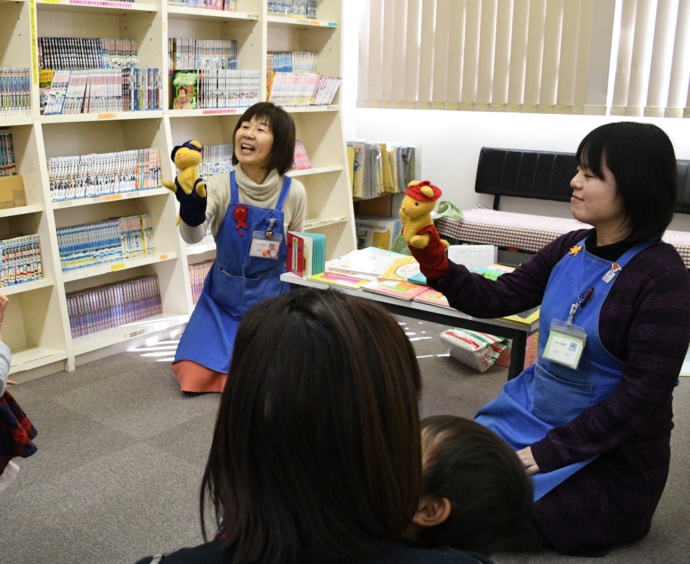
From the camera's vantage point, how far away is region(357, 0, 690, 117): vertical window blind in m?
4.69

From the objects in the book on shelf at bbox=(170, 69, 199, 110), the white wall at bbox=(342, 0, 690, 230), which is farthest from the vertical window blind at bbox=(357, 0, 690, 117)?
the book on shelf at bbox=(170, 69, 199, 110)

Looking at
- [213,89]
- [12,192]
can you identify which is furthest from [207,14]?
[12,192]

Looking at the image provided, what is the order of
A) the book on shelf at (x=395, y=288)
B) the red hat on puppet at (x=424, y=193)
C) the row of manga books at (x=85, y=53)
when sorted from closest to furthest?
the red hat on puppet at (x=424, y=193)
the book on shelf at (x=395, y=288)
the row of manga books at (x=85, y=53)

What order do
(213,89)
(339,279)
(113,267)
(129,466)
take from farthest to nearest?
(213,89)
(113,267)
(339,279)
(129,466)

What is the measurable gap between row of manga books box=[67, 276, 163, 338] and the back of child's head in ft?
9.88

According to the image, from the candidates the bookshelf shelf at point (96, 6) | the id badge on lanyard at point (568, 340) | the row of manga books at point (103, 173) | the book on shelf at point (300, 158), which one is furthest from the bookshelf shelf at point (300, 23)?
the id badge on lanyard at point (568, 340)

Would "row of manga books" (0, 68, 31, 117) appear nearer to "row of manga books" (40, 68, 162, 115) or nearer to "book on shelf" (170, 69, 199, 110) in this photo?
"row of manga books" (40, 68, 162, 115)

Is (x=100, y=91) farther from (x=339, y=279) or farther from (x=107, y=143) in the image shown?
(x=339, y=279)

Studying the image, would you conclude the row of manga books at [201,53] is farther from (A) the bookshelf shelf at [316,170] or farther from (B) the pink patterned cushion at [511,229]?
(B) the pink patterned cushion at [511,229]

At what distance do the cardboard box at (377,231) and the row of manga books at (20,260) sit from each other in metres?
2.65

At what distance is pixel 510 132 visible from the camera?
17.6 ft

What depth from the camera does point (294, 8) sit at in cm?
457

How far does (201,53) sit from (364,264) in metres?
1.78

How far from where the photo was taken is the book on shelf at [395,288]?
264 centimetres
